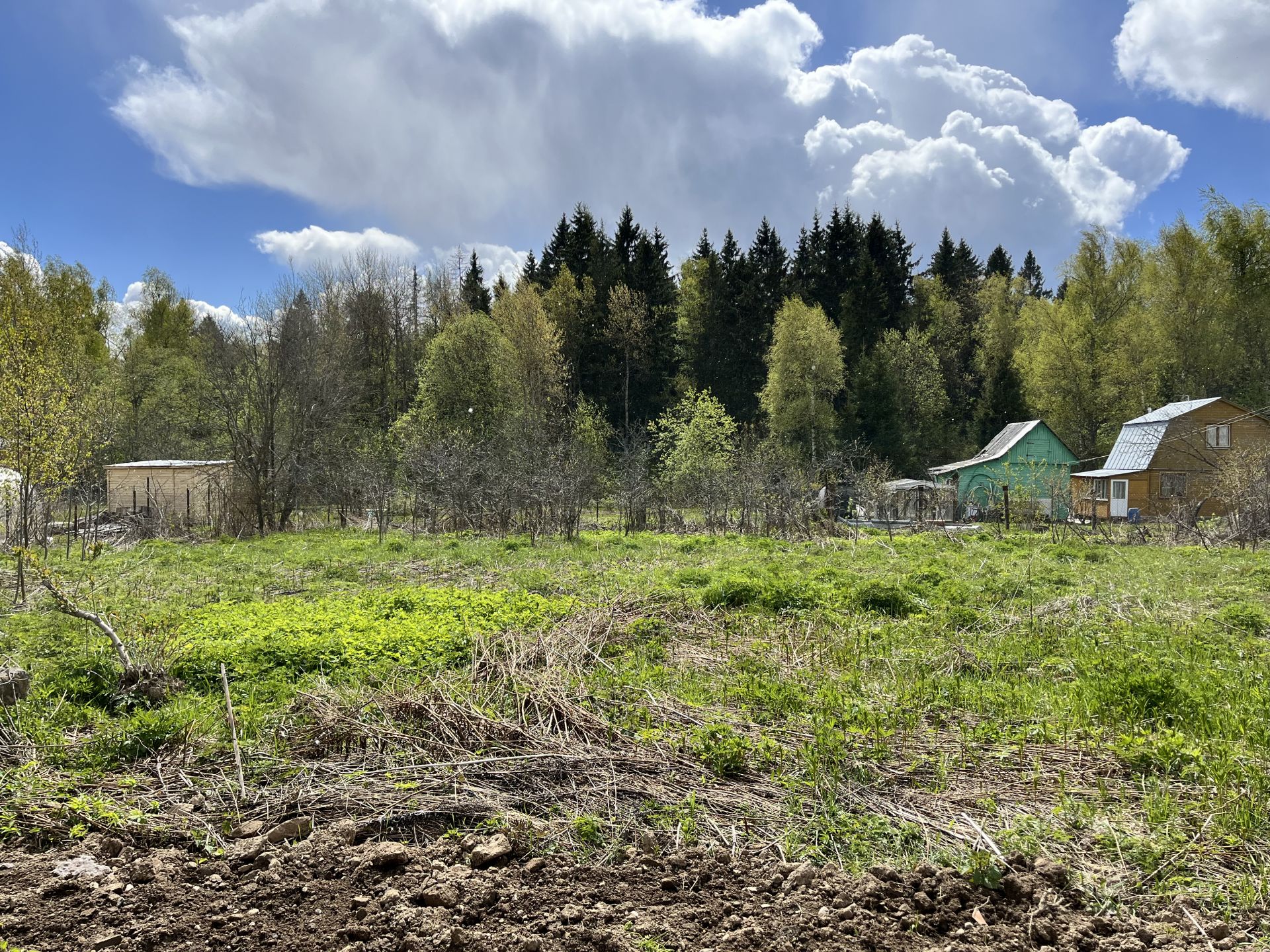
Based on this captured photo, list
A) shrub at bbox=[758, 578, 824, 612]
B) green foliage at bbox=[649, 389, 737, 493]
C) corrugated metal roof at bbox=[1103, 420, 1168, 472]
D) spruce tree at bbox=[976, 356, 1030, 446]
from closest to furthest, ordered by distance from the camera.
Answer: shrub at bbox=[758, 578, 824, 612] → green foliage at bbox=[649, 389, 737, 493] → corrugated metal roof at bbox=[1103, 420, 1168, 472] → spruce tree at bbox=[976, 356, 1030, 446]

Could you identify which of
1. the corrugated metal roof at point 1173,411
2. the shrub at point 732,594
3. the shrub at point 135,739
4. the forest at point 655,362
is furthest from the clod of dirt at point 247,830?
the corrugated metal roof at point 1173,411

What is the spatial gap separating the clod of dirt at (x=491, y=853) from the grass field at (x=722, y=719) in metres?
0.21

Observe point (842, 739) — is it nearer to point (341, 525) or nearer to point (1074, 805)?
point (1074, 805)

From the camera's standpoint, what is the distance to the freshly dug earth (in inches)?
94.8

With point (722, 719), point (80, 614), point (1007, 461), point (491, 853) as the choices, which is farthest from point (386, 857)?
point (1007, 461)

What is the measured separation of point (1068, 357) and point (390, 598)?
125 feet

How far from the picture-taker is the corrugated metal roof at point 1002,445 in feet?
108

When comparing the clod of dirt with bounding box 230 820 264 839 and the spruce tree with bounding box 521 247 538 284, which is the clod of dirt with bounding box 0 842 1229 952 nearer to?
the clod of dirt with bounding box 230 820 264 839

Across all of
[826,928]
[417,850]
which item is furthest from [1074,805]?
[417,850]

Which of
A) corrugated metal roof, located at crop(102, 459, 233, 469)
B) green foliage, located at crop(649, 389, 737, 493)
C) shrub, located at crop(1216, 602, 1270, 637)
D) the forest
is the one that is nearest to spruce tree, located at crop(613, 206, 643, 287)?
the forest

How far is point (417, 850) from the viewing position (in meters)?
2.98

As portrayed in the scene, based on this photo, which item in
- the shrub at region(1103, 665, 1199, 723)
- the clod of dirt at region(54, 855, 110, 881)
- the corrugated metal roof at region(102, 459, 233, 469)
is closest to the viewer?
the clod of dirt at region(54, 855, 110, 881)

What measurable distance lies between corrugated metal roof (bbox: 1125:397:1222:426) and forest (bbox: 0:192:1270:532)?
6.45m

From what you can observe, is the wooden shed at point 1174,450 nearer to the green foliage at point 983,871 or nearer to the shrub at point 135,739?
the green foliage at point 983,871
